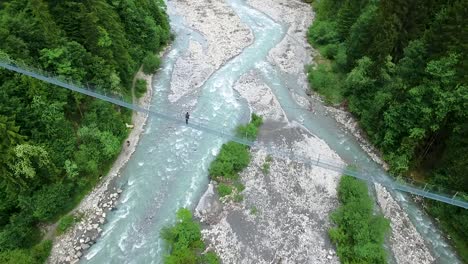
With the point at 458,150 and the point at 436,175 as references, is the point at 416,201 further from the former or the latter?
the point at 458,150

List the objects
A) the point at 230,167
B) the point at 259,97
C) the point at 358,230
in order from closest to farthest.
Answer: the point at 358,230 < the point at 230,167 < the point at 259,97

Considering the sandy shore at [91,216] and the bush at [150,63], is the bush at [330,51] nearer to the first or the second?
the bush at [150,63]

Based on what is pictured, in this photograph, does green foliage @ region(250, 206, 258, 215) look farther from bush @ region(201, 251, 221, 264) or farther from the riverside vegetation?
bush @ region(201, 251, 221, 264)

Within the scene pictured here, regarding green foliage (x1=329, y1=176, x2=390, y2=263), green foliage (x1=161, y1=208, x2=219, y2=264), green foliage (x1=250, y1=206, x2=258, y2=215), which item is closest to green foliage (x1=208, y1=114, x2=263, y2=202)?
green foliage (x1=250, y1=206, x2=258, y2=215)

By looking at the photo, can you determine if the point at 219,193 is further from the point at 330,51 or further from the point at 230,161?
the point at 330,51

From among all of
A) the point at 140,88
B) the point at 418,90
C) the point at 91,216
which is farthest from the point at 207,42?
the point at 91,216

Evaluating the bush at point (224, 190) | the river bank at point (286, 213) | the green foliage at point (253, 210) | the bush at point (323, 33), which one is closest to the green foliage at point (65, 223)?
the river bank at point (286, 213)
